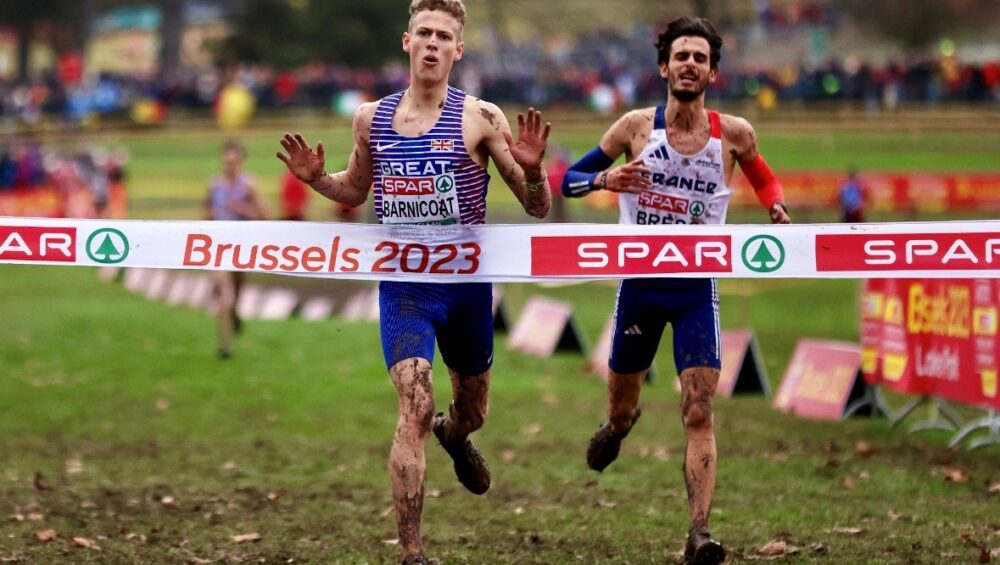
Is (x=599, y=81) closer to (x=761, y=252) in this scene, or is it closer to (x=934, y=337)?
(x=934, y=337)

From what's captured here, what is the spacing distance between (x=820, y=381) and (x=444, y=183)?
843cm

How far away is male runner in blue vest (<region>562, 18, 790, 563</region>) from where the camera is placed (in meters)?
8.30

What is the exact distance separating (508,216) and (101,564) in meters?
29.6

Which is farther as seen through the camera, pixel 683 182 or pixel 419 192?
pixel 683 182

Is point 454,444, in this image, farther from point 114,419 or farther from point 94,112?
point 94,112

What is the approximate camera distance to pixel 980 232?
827 cm

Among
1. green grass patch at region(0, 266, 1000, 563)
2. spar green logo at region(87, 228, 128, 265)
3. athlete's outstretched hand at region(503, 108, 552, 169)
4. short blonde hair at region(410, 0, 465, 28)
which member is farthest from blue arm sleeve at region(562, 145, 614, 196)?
spar green logo at region(87, 228, 128, 265)

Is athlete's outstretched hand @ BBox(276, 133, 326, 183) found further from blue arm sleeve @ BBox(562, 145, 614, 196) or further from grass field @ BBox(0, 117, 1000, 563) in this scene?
grass field @ BBox(0, 117, 1000, 563)

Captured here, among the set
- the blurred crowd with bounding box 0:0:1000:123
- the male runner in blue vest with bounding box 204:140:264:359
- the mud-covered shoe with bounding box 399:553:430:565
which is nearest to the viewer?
the mud-covered shoe with bounding box 399:553:430:565

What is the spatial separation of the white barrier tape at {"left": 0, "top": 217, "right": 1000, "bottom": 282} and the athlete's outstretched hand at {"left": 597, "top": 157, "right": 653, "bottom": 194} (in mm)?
208

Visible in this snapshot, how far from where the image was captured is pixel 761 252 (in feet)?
27.3

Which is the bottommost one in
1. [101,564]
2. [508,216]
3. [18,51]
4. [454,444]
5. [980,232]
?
[101,564]

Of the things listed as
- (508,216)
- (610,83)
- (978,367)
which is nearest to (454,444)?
(978,367)

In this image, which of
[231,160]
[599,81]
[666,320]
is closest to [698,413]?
→ [666,320]
